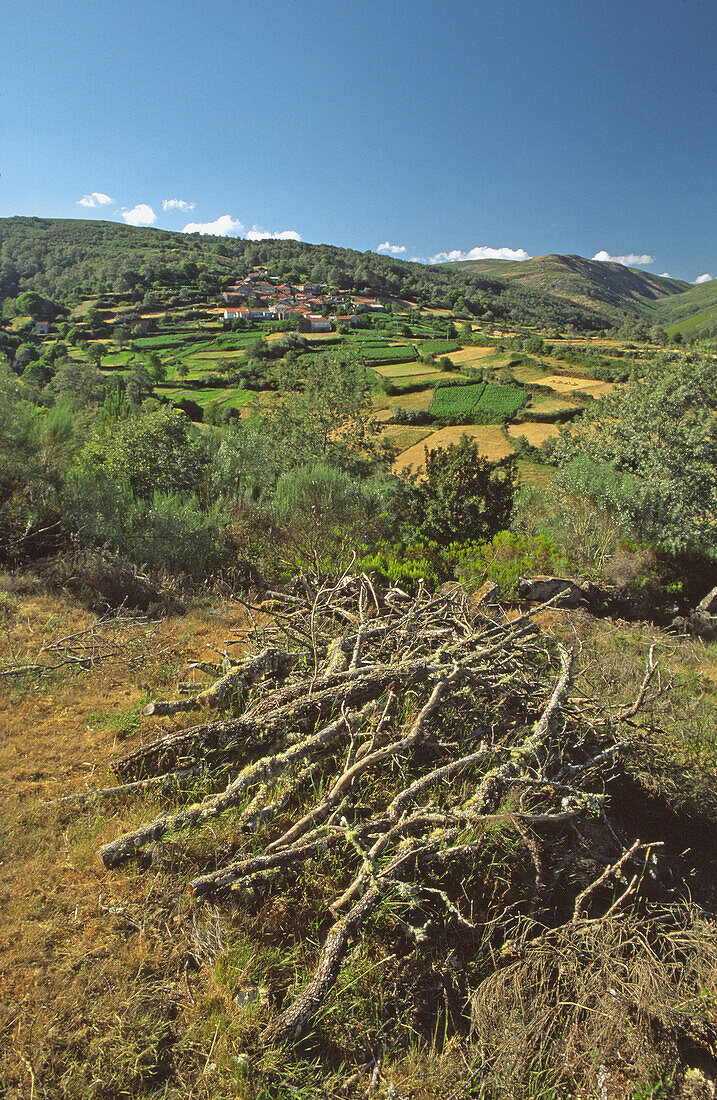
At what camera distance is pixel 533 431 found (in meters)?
43.3

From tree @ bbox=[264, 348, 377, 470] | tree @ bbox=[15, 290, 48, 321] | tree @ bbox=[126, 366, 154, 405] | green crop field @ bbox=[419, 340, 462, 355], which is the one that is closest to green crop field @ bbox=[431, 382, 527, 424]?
green crop field @ bbox=[419, 340, 462, 355]

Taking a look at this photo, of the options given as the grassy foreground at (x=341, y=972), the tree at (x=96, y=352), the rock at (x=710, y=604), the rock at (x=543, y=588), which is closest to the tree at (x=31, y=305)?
the tree at (x=96, y=352)

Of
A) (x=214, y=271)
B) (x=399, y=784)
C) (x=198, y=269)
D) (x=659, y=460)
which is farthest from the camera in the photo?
(x=214, y=271)

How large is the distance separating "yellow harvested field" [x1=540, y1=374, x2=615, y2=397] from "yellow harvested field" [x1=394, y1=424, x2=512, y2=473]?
1464 cm

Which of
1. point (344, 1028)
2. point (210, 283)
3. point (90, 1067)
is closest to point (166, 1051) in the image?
point (90, 1067)

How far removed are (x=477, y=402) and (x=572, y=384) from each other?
1376 centimetres

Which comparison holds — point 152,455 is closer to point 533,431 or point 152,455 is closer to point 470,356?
point 533,431

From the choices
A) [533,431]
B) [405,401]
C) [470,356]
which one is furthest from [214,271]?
[533,431]

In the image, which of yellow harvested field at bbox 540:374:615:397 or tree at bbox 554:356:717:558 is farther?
yellow harvested field at bbox 540:374:615:397

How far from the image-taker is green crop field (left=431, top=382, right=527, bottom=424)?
46.0m

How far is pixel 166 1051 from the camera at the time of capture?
78.4 inches

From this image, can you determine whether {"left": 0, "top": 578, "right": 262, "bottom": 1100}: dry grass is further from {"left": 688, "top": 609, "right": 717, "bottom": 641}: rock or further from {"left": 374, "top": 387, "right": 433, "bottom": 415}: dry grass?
{"left": 374, "top": 387, "right": 433, "bottom": 415}: dry grass

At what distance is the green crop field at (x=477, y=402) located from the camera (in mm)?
46000

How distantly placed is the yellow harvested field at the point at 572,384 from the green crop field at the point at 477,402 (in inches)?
154
